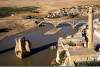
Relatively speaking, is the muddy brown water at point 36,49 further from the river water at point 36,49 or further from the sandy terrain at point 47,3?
the sandy terrain at point 47,3

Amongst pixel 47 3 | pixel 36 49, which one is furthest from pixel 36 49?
pixel 47 3

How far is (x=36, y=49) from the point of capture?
45.5 metres

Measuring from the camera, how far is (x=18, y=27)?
62.5m

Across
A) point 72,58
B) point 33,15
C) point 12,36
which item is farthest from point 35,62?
point 33,15

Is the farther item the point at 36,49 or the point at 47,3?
the point at 47,3

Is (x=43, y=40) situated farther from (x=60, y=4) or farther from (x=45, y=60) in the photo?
(x=60, y=4)

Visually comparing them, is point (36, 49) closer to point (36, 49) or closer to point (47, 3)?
point (36, 49)

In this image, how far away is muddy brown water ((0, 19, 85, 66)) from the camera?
131 ft

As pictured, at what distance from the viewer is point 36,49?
149 feet

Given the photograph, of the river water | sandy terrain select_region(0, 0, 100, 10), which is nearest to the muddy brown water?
the river water

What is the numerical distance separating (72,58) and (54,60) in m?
7.88

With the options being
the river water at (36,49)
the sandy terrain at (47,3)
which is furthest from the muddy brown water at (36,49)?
the sandy terrain at (47,3)

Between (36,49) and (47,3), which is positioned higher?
(36,49)

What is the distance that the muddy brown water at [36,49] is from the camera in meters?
39.8
